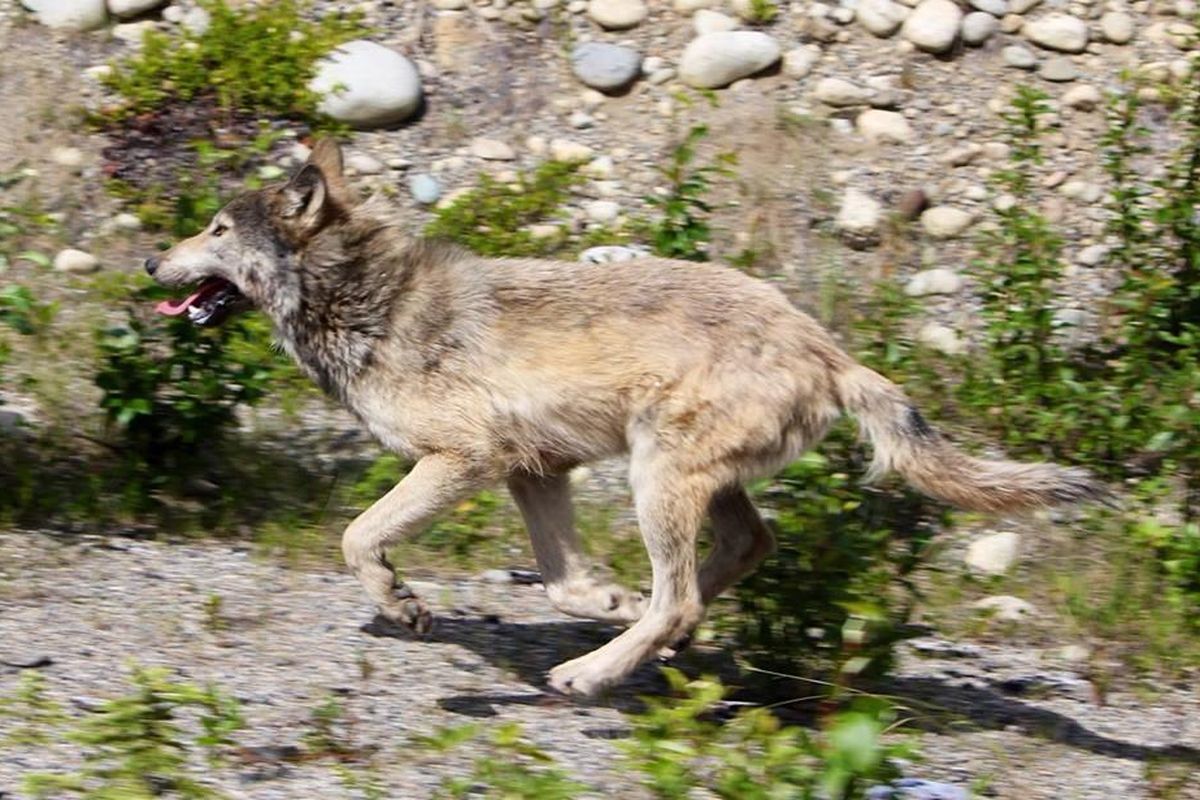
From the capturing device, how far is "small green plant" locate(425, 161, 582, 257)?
9461mm

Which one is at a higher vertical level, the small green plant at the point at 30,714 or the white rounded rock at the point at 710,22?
the white rounded rock at the point at 710,22

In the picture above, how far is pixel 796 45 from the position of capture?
10.5 metres

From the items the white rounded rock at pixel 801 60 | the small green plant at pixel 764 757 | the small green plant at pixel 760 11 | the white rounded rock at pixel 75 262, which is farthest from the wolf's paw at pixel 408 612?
the small green plant at pixel 760 11

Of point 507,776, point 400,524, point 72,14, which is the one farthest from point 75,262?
point 507,776

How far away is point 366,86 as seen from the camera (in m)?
10.1

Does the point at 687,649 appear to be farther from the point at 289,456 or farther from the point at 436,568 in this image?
the point at 289,456

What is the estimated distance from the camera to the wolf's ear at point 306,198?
660 centimetres

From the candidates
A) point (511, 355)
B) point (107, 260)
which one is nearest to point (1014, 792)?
point (511, 355)

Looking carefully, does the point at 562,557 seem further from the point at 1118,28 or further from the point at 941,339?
the point at 1118,28

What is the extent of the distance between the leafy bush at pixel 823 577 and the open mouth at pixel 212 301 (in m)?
2.19

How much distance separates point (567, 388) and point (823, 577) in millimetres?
1077

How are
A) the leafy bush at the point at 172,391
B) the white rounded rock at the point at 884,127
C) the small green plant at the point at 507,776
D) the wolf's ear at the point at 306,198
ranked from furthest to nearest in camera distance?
the white rounded rock at the point at 884,127
the leafy bush at the point at 172,391
the wolf's ear at the point at 306,198
the small green plant at the point at 507,776

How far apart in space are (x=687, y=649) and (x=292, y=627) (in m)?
1.40

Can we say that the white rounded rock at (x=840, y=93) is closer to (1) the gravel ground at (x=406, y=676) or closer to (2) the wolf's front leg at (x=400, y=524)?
(1) the gravel ground at (x=406, y=676)
